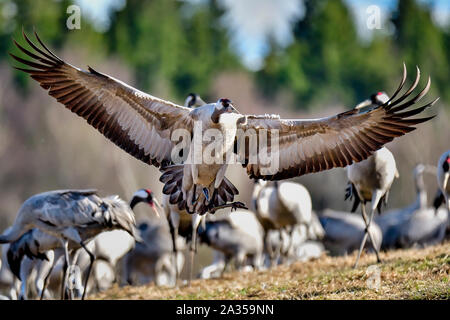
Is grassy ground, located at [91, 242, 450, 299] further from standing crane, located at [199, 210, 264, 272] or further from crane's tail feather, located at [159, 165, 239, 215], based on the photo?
standing crane, located at [199, 210, 264, 272]

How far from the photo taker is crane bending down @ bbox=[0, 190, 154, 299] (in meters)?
8.79

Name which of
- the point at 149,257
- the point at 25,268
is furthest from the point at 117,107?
the point at 149,257

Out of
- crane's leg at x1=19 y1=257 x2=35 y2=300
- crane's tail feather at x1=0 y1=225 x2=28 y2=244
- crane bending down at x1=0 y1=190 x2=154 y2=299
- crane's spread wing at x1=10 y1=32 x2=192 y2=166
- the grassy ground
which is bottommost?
the grassy ground

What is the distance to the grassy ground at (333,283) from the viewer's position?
7.22 metres

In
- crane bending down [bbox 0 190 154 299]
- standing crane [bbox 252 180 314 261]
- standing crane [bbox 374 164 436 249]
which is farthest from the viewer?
standing crane [bbox 374 164 436 249]

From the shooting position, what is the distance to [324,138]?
304 inches

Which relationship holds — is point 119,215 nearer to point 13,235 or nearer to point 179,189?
point 13,235

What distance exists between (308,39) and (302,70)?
1.78 metres

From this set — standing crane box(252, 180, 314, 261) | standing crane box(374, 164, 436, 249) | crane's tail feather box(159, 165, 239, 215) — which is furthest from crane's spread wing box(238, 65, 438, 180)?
standing crane box(374, 164, 436, 249)

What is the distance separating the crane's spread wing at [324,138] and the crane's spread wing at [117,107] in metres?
0.82

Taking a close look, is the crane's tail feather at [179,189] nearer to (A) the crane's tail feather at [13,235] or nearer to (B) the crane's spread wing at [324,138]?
(B) the crane's spread wing at [324,138]

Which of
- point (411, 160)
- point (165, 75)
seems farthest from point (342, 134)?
point (165, 75)

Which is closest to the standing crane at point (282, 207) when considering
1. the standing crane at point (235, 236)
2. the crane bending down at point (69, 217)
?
the standing crane at point (235, 236)

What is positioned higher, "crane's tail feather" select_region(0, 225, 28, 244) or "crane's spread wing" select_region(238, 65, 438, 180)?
"crane's spread wing" select_region(238, 65, 438, 180)
